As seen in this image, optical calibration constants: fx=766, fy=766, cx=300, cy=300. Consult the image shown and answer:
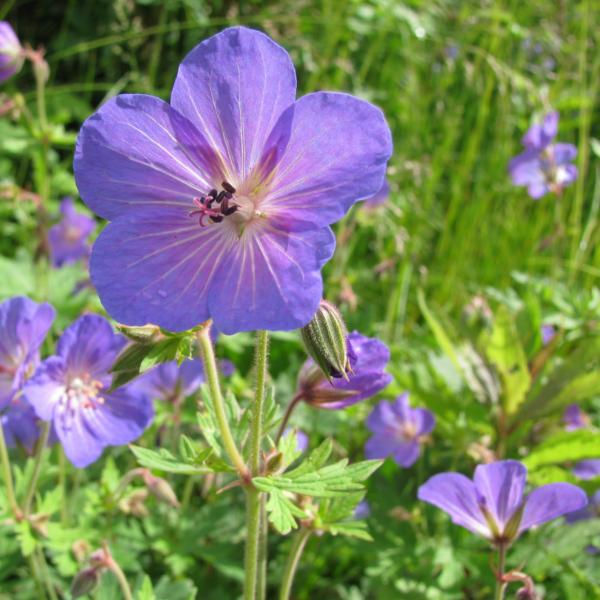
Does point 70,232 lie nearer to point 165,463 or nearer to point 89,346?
point 89,346

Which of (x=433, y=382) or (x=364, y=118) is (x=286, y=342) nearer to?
(x=433, y=382)

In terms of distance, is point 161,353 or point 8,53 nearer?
point 161,353

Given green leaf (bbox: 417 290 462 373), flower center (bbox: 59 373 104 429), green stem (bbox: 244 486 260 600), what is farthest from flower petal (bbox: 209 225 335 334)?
green leaf (bbox: 417 290 462 373)

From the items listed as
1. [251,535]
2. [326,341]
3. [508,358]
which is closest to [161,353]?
[326,341]

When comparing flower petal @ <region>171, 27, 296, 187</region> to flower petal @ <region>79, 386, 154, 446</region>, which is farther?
flower petal @ <region>79, 386, 154, 446</region>

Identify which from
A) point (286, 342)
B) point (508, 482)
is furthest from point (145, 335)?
point (286, 342)

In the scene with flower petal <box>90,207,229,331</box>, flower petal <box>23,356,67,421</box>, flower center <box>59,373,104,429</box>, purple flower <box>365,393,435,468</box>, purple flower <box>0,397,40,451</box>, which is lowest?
purple flower <box>365,393,435,468</box>

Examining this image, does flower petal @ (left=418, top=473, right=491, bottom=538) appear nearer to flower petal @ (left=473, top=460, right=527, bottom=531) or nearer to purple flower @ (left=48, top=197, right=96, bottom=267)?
flower petal @ (left=473, top=460, right=527, bottom=531)
